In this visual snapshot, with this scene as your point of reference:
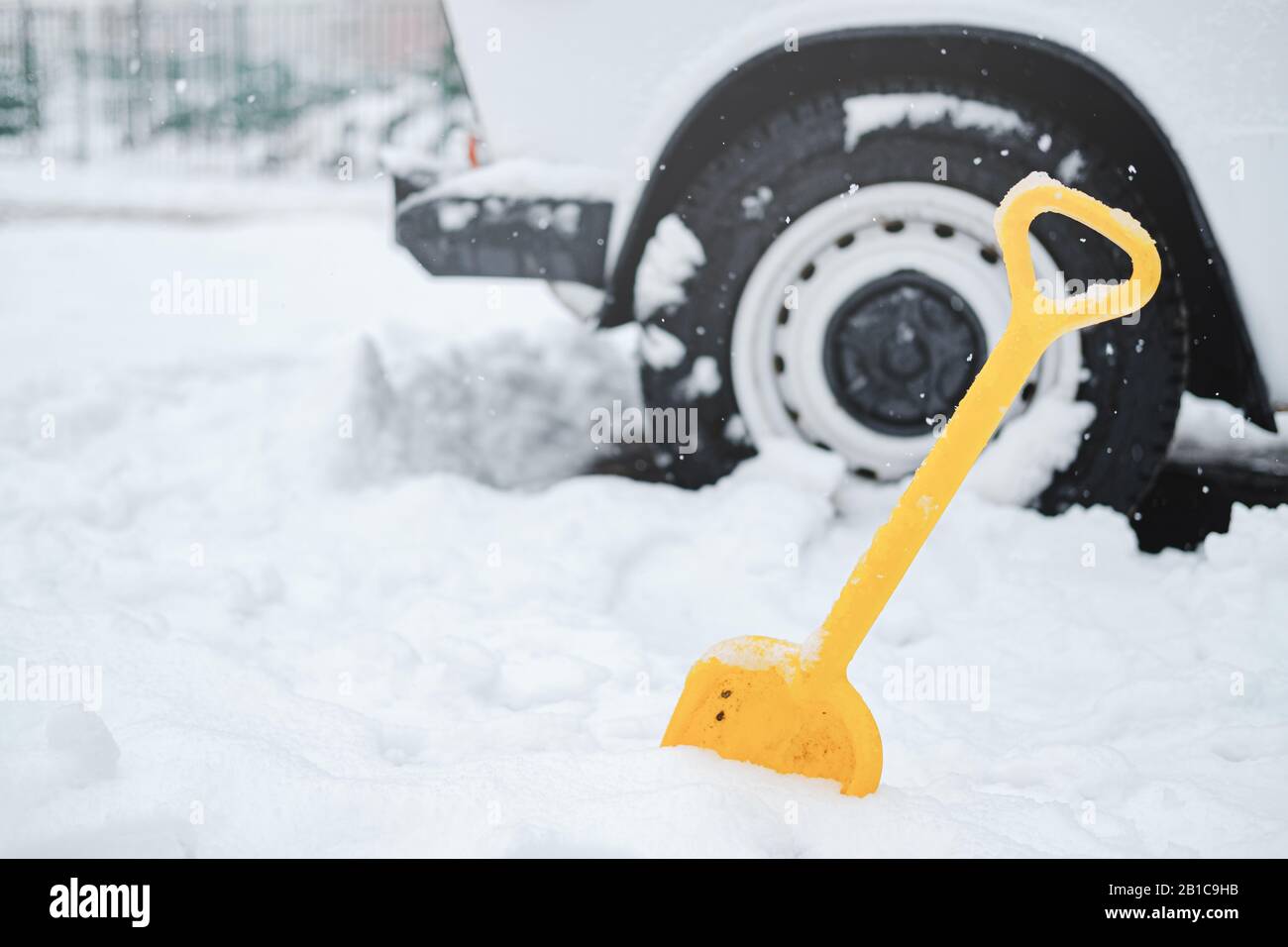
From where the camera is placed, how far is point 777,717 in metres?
1.38

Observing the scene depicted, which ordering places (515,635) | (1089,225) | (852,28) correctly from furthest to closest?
(852,28) → (515,635) → (1089,225)

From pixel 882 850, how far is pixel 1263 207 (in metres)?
1.51

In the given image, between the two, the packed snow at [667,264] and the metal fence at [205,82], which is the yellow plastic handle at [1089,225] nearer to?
the packed snow at [667,264]

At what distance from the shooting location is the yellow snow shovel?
4.14 feet

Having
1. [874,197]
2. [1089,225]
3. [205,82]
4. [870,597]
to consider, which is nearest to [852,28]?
[874,197]

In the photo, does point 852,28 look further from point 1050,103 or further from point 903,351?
point 903,351

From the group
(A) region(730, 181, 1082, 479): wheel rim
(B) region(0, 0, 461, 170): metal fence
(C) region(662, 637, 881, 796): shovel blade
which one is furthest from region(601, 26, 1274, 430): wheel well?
(B) region(0, 0, 461, 170): metal fence

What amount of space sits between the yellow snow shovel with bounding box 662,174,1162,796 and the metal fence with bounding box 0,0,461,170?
50.1 feet

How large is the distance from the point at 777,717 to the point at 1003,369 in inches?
20.7

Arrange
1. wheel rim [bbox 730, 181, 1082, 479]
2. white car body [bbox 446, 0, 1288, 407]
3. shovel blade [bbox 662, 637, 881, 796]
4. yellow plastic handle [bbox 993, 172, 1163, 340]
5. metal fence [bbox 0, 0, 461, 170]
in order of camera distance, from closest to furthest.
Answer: yellow plastic handle [bbox 993, 172, 1163, 340] < shovel blade [bbox 662, 637, 881, 796] < white car body [bbox 446, 0, 1288, 407] < wheel rim [bbox 730, 181, 1082, 479] < metal fence [bbox 0, 0, 461, 170]

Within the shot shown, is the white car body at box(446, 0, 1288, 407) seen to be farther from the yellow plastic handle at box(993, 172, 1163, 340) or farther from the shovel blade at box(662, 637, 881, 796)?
the shovel blade at box(662, 637, 881, 796)

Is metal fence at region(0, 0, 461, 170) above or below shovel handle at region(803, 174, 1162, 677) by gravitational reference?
above

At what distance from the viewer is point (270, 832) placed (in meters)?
1.25

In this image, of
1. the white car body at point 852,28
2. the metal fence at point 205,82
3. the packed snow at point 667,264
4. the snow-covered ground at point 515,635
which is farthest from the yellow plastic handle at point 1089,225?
the metal fence at point 205,82
